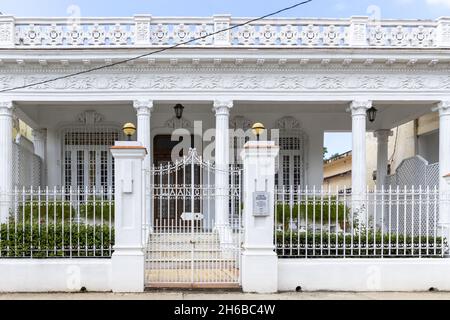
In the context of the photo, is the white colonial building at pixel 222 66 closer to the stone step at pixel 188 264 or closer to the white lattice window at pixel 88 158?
the white lattice window at pixel 88 158

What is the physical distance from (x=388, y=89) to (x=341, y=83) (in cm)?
117

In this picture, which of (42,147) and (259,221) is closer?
(259,221)

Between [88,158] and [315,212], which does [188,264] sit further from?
[88,158]

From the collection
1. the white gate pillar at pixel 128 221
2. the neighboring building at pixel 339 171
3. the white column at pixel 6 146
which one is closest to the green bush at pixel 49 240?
the white gate pillar at pixel 128 221

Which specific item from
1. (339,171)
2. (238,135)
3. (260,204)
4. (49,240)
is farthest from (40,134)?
(339,171)

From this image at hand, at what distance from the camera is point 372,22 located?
12109 mm

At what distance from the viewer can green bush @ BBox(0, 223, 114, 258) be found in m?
8.09

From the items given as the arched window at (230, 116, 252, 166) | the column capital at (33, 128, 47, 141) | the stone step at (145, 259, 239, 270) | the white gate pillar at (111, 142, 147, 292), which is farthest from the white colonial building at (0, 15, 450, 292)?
the white gate pillar at (111, 142, 147, 292)

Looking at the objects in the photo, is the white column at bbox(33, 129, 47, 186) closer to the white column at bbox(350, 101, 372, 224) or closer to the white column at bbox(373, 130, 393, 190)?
the white column at bbox(350, 101, 372, 224)

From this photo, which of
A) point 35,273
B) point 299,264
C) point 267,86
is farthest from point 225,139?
point 35,273

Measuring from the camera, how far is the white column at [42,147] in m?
14.6

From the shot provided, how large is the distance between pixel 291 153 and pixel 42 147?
24.7 ft

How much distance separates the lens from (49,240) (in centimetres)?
812
